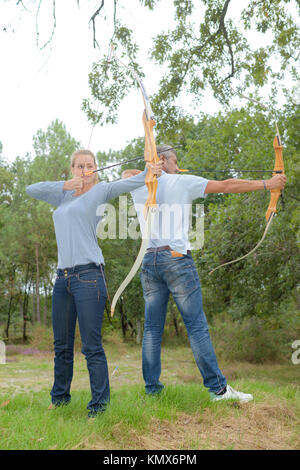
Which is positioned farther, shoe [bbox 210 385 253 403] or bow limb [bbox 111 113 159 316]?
shoe [bbox 210 385 253 403]

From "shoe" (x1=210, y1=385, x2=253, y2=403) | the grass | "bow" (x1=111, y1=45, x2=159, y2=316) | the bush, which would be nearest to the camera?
the grass

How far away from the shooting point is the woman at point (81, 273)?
291 cm

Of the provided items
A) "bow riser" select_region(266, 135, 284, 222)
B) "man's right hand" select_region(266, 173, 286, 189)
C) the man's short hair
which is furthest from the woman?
"bow riser" select_region(266, 135, 284, 222)

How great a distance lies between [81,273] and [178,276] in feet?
2.26

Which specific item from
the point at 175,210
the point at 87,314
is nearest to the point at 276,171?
the point at 175,210

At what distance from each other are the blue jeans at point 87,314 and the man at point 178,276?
0.49m

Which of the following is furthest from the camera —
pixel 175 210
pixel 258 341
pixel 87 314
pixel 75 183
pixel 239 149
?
pixel 258 341

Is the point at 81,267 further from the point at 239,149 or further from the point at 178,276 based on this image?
the point at 239,149

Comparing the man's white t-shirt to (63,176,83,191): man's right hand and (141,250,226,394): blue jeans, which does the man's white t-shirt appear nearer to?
(141,250,226,394): blue jeans

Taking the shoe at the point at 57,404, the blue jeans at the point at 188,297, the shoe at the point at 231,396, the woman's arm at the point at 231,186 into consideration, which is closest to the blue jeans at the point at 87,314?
the shoe at the point at 57,404

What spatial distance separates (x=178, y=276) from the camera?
3.21m

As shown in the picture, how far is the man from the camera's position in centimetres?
320

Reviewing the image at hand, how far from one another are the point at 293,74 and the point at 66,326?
8123 millimetres

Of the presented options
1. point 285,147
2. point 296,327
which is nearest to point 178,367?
point 296,327
